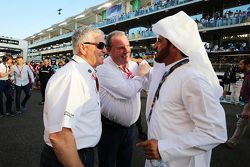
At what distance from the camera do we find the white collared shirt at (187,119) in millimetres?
1599

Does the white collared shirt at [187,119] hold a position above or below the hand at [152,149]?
above

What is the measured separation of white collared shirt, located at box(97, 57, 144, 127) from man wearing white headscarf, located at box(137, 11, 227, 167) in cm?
47

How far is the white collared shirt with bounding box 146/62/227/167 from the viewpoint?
1.60m

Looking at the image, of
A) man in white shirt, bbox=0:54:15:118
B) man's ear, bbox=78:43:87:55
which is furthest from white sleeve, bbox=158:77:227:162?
man in white shirt, bbox=0:54:15:118

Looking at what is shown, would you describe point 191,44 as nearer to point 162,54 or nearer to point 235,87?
point 162,54

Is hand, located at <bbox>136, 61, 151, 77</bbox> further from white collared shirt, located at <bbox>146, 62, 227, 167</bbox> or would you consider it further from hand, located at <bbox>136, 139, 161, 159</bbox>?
hand, located at <bbox>136, 139, 161, 159</bbox>

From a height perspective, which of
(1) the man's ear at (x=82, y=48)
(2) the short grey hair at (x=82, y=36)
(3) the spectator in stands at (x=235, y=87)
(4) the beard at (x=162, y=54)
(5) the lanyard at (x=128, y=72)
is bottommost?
(3) the spectator in stands at (x=235, y=87)

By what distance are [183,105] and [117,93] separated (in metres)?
0.89

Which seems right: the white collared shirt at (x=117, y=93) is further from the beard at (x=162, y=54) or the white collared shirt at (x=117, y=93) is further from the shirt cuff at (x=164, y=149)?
the shirt cuff at (x=164, y=149)

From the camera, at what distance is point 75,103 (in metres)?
1.61

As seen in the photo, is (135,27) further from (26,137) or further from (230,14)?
(26,137)

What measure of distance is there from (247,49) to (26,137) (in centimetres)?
1783

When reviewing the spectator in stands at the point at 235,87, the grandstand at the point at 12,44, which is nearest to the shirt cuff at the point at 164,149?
the spectator in stands at the point at 235,87

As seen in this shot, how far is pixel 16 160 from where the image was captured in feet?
13.6
